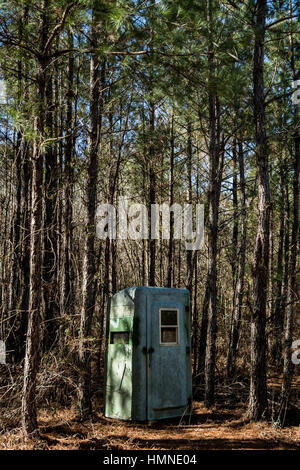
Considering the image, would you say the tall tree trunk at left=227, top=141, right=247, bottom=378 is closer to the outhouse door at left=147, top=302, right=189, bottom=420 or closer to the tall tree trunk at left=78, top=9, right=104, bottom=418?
the outhouse door at left=147, top=302, right=189, bottom=420

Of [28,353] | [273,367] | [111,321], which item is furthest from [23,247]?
[273,367]

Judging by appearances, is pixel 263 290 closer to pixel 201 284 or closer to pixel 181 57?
pixel 181 57

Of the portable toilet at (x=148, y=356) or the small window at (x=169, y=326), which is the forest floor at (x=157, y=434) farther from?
the small window at (x=169, y=326)

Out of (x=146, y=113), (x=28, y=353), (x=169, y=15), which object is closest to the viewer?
(x=28, y=353)

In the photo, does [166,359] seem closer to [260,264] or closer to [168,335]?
[168,335]

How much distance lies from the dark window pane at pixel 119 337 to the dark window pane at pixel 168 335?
1.82ft

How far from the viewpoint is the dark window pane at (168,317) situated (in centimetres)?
640

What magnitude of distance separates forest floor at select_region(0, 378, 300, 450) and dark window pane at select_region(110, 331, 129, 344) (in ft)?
3.73

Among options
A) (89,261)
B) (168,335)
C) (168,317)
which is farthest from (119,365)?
(89,261)

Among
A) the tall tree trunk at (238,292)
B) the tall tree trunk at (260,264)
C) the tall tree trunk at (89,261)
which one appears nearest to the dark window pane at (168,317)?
the tall tree trunk at (89,261)

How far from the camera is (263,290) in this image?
20.9 feet

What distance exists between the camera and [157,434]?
5.59 meters
